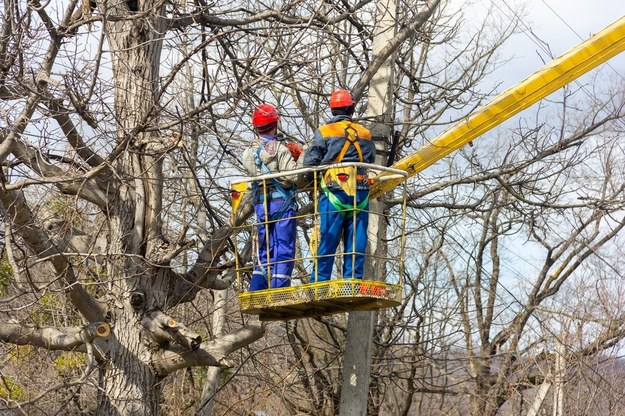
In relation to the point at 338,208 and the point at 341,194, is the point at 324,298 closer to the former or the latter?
the point at 338,208

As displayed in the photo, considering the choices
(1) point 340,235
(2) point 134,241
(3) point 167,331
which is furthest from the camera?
(2) point 134,241

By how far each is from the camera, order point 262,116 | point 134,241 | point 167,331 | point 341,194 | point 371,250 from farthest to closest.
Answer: point 371,250, point 134,241, point 167,331, point 262,116, point 341,194

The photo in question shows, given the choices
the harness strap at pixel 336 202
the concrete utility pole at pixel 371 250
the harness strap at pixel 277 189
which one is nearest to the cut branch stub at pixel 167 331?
the harness strap at pixel 277 189

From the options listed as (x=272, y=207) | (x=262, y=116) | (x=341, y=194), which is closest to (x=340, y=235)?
(x=341, y=194)

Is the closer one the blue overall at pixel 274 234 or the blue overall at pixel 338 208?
the blue overall at pixel 338 208

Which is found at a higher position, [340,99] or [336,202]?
[340,99]

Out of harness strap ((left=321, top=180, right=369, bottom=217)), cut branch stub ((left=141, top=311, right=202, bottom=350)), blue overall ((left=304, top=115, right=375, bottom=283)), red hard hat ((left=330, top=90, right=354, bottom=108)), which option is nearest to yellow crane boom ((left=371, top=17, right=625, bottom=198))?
blue overall ((left=304, top=115, right=375, bottom=283))

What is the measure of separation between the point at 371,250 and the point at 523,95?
262cm

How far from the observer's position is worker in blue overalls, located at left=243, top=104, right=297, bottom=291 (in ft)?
28.8

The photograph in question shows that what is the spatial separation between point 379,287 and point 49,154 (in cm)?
333

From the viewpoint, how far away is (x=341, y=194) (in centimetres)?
862

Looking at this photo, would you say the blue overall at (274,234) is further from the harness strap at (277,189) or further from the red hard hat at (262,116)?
the red hard hat at (262,116)

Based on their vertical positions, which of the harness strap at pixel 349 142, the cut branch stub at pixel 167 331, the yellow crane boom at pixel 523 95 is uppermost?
the yellow crane boom at pixel 523 95

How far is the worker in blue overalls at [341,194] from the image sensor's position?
858cm
